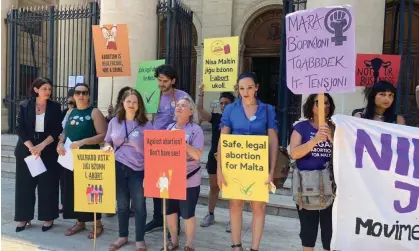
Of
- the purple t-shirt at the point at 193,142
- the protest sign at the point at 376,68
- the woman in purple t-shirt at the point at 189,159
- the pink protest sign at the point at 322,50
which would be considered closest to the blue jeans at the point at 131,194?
the woman in purple t-shirt at the point at 189,159

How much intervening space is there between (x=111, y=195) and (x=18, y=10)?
29.4 feet

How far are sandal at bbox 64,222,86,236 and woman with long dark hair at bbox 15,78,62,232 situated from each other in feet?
1.06

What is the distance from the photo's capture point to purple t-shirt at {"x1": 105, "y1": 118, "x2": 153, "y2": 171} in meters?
4.16

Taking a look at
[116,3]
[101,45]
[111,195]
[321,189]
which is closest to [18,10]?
[116,3]

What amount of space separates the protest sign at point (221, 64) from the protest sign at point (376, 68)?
192 cm

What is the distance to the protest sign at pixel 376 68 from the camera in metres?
5.33

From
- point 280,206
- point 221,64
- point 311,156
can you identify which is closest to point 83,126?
point 221,64

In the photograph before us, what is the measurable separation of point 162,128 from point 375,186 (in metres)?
2.44

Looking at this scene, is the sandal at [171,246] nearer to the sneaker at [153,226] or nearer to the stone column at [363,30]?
the sneaker at [153,226]

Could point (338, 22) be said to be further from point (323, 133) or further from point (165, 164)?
point (165, 164)

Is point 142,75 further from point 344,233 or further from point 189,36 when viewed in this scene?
point 189,36

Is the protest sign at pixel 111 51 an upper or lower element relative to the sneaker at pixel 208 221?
upper

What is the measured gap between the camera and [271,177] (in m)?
3.53

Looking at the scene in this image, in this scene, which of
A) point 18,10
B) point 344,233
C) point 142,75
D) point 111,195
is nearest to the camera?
point 344,233
